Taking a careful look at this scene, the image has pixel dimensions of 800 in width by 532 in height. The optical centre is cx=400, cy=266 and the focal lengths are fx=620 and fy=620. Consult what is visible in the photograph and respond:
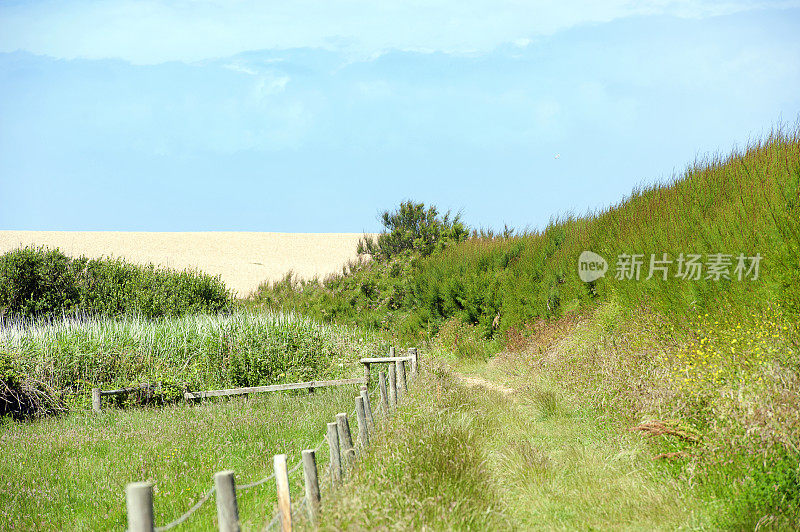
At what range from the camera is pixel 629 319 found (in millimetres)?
10539

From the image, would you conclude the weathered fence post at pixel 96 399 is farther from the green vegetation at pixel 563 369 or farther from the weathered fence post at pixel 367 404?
the weathered fence post at pixel 367 404

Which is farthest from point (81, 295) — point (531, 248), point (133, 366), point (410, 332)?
point (531, 248)

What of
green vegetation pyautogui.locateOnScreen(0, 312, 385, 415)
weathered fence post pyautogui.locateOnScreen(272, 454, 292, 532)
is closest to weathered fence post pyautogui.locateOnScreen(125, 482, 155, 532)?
weathered fence post pyautogui.locateOnScreen(272, 454, 292, 532)

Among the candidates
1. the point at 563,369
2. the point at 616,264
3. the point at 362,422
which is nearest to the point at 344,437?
the point at 362,422

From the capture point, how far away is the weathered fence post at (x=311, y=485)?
389 centimetres

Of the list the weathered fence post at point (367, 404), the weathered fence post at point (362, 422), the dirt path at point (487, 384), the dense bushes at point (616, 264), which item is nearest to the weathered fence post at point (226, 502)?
the weathered fence post at point (362, 422)

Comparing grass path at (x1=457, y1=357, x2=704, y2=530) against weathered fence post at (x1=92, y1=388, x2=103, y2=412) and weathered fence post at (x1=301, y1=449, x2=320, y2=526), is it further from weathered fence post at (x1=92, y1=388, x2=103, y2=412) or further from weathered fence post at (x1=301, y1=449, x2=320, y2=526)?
weathered fence post at (x1=92, y1=388, x2=103, y2=412)

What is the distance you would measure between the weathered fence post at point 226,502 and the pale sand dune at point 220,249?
140 feet

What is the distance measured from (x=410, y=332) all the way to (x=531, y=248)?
4534 mm

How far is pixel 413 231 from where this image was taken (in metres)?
24.3

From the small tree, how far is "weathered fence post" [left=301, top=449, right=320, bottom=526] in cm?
1961

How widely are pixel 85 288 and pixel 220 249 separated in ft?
119

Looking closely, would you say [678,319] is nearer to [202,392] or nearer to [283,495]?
[283,495]

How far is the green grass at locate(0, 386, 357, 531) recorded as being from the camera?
593cm
